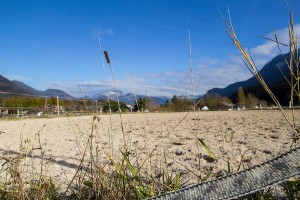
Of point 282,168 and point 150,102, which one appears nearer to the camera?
point 282,168

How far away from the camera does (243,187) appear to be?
81 centimetres

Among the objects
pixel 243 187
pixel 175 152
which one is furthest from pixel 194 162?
pixel 243 187

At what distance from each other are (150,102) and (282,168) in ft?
6.76

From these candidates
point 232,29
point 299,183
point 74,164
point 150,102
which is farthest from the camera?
point 74,164

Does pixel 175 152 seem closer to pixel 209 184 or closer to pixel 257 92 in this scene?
pixel 209 184

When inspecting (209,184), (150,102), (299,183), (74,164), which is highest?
(150,102)

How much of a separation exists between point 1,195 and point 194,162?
7.64 feet

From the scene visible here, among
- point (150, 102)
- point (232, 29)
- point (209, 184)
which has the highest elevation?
point (232, 29)

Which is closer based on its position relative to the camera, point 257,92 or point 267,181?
point 267,181

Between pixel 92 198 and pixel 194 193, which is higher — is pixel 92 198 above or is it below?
below

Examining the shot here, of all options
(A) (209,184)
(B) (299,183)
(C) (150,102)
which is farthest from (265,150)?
(A) (209,184)

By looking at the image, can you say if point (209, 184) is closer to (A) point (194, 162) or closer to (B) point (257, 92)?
(A) point (194, 162)

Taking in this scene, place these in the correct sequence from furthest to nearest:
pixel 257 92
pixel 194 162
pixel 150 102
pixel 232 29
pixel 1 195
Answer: pixel 257 92 < pixel 194 162 < pixel 150 102 < pixel 1 195 < pixel 232 29

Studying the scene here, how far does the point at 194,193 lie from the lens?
91 cm
